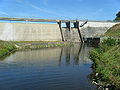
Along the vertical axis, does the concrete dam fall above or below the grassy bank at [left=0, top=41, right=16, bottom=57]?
above

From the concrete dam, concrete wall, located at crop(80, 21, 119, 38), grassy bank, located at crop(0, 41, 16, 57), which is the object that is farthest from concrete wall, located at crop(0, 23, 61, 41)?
grassy bank, located at crop(0, 41, 16, 57)

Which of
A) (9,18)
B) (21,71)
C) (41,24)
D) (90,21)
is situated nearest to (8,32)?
(9,18)

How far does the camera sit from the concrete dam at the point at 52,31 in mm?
85188

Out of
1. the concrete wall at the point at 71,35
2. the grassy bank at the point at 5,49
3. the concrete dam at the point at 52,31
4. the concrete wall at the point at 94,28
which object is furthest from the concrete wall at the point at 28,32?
the grassy bank at the point at 5,49

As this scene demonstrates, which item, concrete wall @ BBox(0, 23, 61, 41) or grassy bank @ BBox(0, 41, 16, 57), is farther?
concrete wall @ BBox(0, 23, 61, 41)

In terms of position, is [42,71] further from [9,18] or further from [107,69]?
[9,18]

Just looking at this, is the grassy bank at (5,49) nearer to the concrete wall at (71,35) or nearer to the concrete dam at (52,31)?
the concrete dam at (52,31)

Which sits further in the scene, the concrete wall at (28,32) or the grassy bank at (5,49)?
the concrete wall at (28,32)

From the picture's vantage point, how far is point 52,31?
91.8 metres

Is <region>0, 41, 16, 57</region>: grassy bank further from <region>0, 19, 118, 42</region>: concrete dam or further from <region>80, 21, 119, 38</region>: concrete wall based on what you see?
<region>80, 21, 119, 38</region>: concrete wall

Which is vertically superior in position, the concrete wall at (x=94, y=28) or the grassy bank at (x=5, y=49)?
the concrete wall at (x=94, y=28)

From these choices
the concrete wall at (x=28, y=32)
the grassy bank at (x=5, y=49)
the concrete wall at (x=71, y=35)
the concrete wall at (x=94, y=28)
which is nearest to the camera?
the grassy bank at (x=5, y=49)

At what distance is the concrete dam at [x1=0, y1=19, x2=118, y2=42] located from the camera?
85188mm

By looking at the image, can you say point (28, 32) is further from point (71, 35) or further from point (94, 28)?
point (94, 28)
